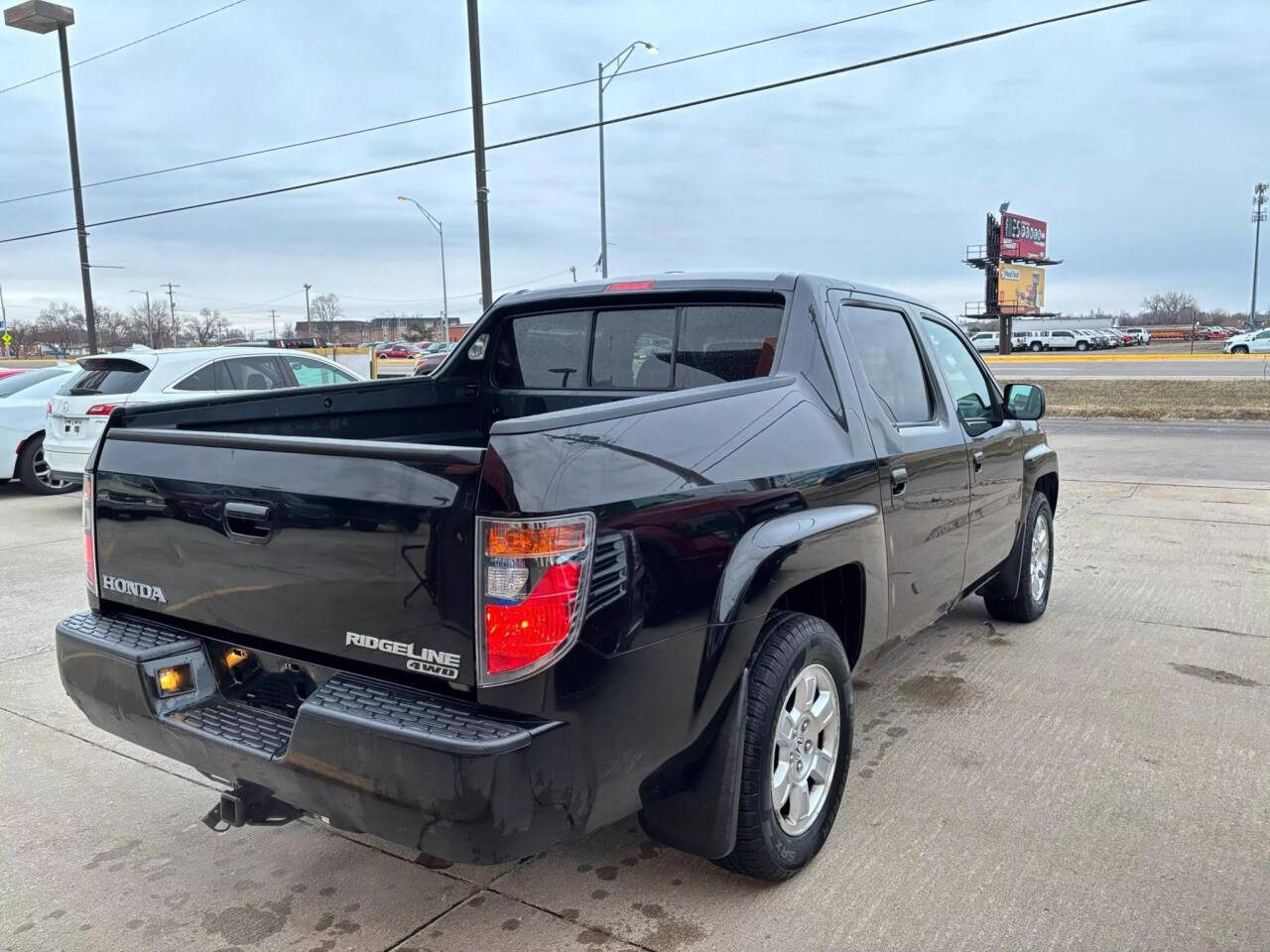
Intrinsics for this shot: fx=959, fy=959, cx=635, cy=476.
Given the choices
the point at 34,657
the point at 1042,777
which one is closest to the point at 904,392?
the point at 1042,777

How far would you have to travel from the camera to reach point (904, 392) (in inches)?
153

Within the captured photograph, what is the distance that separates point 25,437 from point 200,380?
3.03 meters

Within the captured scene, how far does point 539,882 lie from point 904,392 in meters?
2.31

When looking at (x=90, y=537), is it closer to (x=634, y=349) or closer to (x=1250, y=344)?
(x=634, y=349)

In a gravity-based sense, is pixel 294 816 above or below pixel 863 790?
above

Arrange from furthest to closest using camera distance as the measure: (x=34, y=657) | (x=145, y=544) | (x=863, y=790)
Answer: (x=34, y=657) → (x=863, y=790) → (x=145, y=544)

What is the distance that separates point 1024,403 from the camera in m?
4.89

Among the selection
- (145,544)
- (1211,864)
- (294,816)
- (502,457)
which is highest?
(502,457)

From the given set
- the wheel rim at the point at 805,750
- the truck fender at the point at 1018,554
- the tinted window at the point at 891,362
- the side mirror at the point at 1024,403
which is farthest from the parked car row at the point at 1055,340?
the wheel rim at the point at 805,750

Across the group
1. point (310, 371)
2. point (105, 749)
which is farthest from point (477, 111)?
point (105, 749)

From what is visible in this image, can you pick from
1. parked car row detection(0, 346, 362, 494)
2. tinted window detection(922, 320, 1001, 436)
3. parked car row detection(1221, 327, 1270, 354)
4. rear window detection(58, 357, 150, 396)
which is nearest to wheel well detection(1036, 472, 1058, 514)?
tinted window detection(922, 320, 1001, 436)

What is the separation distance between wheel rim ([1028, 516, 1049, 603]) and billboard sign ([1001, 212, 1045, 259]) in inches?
2353

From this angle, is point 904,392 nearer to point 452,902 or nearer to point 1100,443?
point 452,902

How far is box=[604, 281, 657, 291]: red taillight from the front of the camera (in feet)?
12.4
